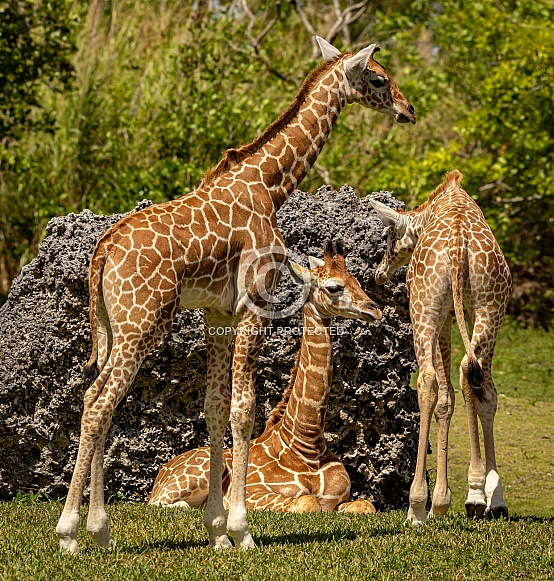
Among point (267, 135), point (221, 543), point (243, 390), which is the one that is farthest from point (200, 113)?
point (221, 543)

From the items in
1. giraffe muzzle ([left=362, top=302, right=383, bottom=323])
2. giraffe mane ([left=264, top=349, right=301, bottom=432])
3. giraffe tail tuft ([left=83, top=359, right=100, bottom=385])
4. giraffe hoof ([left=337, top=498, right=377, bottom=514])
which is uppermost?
giraffe muzzle ([left=362, top=302, right=383, bottom=323])

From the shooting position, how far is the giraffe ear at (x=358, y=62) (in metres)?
6.75

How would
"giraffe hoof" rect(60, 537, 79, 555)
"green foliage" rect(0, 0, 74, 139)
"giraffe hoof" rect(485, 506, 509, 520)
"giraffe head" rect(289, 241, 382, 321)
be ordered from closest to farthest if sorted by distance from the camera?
"giraffe hoof" rect(60, 537, 79, 555), "giraffe head" rect(289, 241, 382, 321), "giraffe hoof" rect(485, 506, 509, 520), "green foliage" rect(0, 0, 74, 139)

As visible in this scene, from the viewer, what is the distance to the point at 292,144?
6.72 meters

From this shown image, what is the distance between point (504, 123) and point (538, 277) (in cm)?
359

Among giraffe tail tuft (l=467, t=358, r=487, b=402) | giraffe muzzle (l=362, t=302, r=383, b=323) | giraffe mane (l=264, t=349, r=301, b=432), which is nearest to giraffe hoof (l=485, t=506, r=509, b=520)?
giraffe tail tuft (l=467, t=358, r=487, b=402)

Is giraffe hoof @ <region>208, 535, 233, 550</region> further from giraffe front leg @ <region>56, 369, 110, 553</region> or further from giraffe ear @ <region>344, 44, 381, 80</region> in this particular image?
giraffe ear @ <region>344, 44, 381, 80</region>

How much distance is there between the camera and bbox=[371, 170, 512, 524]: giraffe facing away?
695 centimetres

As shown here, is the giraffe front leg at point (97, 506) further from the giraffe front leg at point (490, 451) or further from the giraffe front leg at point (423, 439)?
the giraffe front leg at point (490, 451)

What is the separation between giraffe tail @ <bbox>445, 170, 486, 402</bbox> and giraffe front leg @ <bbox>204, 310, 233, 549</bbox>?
164 centimetres

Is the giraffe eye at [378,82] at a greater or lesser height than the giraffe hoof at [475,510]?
greater

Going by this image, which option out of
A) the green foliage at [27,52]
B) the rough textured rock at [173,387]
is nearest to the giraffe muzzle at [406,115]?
the rough textured rock at [173,387]

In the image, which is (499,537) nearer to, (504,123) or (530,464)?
(530,464)

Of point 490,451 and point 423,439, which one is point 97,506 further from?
point 490,451
